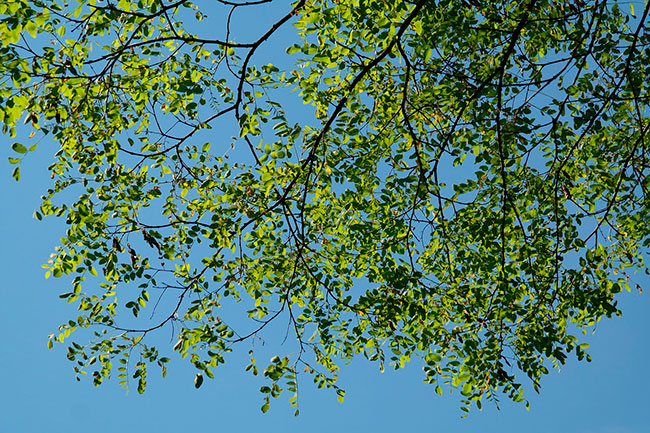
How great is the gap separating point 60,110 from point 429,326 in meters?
4.66

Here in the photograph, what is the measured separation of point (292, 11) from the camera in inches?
226

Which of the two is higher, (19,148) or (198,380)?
(19,148)

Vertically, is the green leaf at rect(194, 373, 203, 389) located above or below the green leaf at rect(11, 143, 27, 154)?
below

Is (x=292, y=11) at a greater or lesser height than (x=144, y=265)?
greater

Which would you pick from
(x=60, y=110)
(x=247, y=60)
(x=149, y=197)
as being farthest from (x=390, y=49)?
(x=60, y=110)

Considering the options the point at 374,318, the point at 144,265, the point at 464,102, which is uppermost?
the point at 464,102

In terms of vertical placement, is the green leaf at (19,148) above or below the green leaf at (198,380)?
above

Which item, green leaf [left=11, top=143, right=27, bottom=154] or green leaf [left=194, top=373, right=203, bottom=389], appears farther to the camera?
green leaf [left=194, top=373, right=203, bottom=389]

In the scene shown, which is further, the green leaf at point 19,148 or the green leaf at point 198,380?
the green leaf at point 198,380

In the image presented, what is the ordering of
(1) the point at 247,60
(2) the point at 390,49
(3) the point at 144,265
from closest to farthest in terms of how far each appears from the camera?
(2) the point at 390,49
(1) the point at 247,60
(3) the point at 144,265

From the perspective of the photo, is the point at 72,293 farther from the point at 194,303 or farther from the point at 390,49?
the point at 390,49

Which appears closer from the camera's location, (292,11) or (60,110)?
(292,11)

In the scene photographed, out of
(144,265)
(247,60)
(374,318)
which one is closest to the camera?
(247,60)

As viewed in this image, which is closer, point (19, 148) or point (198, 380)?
point (19, 148)
